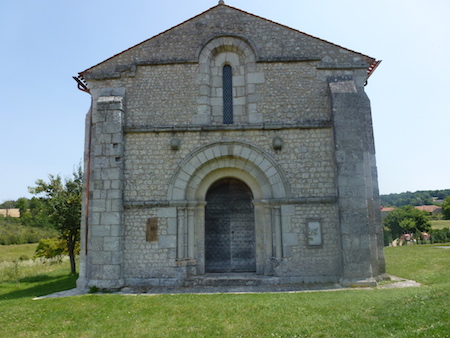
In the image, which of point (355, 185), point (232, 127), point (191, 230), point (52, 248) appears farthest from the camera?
point (52, 248)

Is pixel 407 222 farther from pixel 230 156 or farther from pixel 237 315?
pixel 237 315

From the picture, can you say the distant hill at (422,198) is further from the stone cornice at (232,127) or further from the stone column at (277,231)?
the stone column at (277,231)

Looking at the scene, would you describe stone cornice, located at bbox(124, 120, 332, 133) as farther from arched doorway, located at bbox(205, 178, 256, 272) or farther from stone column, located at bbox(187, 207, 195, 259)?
stone column, located at bbox(187, 207, 195, 259)

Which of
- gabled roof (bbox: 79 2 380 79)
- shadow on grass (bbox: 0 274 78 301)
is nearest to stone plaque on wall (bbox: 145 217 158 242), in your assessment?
shadow on grass (bbox: 0 274 78 301)

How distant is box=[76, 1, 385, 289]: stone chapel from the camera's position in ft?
29.8

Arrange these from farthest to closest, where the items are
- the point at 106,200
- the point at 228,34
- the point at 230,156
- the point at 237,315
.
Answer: the point at 228,34 < the point at 230,156 < the point at 106,200 < the point at 237,315

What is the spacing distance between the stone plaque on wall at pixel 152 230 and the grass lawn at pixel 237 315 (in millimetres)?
1795

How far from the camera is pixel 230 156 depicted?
9750mm

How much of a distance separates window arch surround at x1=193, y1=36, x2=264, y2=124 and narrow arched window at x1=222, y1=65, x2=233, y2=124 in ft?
0.44

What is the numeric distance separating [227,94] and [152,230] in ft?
16.4

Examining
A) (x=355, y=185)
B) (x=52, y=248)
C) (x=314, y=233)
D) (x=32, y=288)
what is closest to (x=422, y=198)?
(x=355, y=185)

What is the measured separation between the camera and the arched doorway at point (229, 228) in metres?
10.4

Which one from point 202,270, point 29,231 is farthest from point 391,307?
point 29,231

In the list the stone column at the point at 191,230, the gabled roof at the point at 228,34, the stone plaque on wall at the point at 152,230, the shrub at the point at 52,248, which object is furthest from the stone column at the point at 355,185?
the shrub at the point at 52,248
